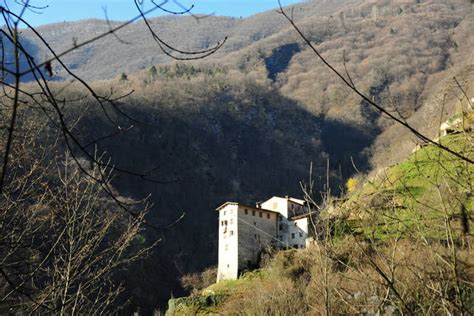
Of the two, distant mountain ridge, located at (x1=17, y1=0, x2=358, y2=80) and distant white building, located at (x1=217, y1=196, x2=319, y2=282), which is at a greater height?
distant mountain ridge, located at (x1=17, y1=0, x2=358, y2=80)

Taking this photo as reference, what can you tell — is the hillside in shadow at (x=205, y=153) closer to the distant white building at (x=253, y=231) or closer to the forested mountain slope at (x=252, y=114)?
the forested mountain slope at (x=252, y=114)

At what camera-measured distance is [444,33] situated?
13350cm

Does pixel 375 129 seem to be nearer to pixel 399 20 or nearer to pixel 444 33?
pixel 444 33

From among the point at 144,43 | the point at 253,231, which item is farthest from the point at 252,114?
the point at 253,231

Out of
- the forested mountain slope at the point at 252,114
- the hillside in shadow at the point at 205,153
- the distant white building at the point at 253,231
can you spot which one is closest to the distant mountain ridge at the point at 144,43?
the forested mountain slope at the point at 252,114

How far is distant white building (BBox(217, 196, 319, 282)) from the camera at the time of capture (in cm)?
3975

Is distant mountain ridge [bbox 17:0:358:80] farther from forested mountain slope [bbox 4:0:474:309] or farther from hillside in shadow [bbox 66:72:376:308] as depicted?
hillside in shadow [bbox 66:72:376:308]

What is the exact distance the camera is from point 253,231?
41250 millimetres

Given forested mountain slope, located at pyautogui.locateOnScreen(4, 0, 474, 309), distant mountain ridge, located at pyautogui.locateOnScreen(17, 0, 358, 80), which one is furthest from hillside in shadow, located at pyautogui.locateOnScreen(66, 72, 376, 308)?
distant mountain ridge, located at pyautogui.locateOnScreen(17, 0, 358, 80)

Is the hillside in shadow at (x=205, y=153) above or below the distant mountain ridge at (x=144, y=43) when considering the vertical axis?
below

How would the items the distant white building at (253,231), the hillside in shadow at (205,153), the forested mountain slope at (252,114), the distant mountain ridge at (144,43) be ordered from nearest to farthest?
the distant white building at (253,231) < the hillside in shadow at (205,153) < the forested mountain slope at (252,114) < the distant mountain ridge at (144,43)

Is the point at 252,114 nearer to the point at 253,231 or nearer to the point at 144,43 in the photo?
the point at 144,43

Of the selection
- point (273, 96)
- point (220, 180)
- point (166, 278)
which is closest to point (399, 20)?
point (273, 96)

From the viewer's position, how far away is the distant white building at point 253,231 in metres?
39.8
